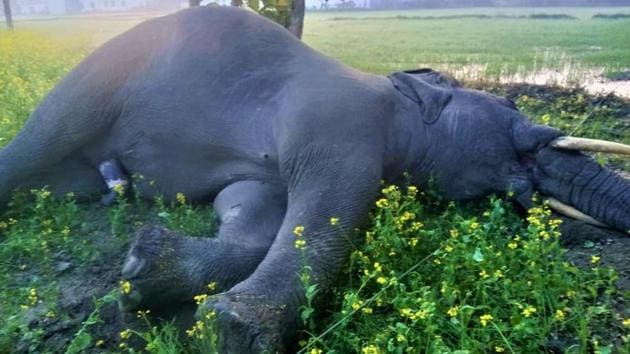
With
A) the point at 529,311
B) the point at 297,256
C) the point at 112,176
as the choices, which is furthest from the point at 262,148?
the point at 529,311

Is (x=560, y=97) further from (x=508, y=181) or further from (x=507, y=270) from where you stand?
(x=507, y=270)

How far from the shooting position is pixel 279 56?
12.5 ft

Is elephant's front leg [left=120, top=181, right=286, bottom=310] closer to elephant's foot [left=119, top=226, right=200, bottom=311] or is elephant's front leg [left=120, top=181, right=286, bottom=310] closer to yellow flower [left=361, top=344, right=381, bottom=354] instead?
elephant's foot [left=119, top=226, right=200, bottom=311]

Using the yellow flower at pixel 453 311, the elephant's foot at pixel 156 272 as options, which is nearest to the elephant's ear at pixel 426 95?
the yellow flower at pixel 453 311

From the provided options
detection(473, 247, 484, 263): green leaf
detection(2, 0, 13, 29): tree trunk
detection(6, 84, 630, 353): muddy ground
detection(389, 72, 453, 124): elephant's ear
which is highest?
detection(389, 72, 453, 124): elephant's ear

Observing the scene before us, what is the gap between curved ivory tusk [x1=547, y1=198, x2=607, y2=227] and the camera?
3334 millimetres

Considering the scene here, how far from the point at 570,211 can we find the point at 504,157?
444 mm

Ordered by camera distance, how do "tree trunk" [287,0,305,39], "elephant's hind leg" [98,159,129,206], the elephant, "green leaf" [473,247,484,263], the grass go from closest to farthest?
"green leaf" [473,247,484,263], the elephant, "elephant's hind leg" [98,159,129,206], the grass, "tree trunk" [287,0,305,39]

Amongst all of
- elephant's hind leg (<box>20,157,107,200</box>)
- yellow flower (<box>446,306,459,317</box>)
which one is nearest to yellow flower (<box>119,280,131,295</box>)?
yellow flower (<box>446,306,459,317</box>)

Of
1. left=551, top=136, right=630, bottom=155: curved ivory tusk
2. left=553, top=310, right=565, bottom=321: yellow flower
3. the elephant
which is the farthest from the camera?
left=551, top=136, right=630, bottom=155: curved ivory tusk

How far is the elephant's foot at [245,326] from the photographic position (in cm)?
238

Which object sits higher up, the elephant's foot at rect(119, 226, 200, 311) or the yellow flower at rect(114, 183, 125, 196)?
the elephant's foot at rect(119, 226, 200, 311)

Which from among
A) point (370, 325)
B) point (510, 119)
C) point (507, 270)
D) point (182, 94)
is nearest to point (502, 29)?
point (510, 119)

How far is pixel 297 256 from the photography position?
2.80m
